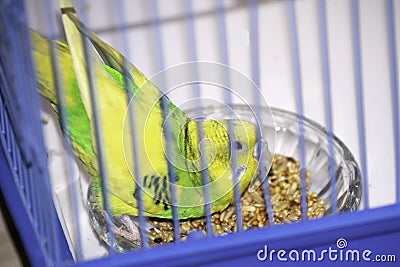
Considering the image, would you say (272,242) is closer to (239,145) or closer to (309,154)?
(239,145)

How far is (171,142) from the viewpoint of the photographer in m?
0.64

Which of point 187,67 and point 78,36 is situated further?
point 187,67

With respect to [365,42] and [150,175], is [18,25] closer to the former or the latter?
[150,175]

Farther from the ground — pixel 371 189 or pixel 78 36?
pixel 78 36

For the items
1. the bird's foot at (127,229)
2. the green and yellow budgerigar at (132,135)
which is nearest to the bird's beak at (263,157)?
the green and yellow budgerigar at (132,135)

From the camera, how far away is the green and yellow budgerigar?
594 millimetres

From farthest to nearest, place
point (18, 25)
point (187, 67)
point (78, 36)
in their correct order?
point (187, 67) < point (78, 36) < point (18, 25)

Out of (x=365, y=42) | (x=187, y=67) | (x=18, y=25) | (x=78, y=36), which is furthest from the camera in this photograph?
(x=365, y=42)

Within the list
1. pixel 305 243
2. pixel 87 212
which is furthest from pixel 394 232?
pixel 87 212

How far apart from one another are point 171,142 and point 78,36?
11 centimetres

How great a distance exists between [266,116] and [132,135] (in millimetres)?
260

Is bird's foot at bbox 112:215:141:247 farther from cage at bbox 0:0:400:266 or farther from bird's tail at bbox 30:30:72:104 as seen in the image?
bird's tail at bbox 30:30:72:104

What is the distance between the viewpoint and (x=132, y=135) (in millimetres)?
587

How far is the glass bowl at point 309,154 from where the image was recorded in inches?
28.3
